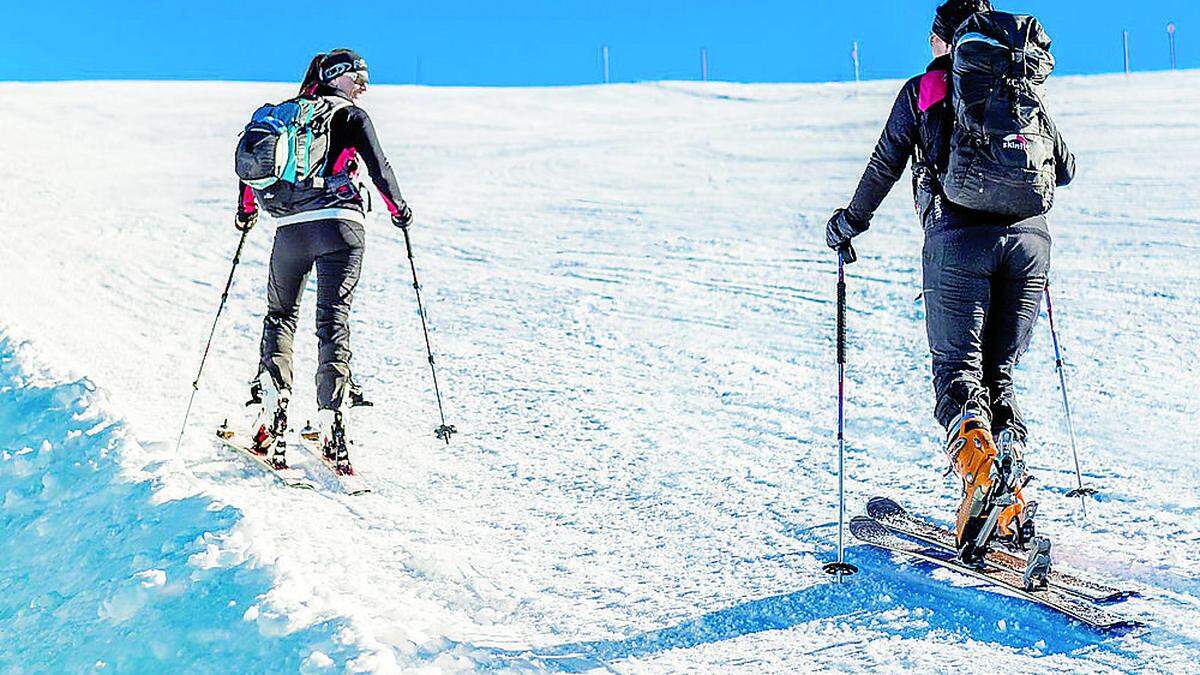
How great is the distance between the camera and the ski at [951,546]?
4188mm

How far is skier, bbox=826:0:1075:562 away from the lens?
4.12 meters

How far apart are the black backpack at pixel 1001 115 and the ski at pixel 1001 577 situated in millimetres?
1416

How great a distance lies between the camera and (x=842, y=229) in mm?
4730

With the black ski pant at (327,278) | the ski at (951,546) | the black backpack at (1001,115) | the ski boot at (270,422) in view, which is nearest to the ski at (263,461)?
the ski boot at (270,422)

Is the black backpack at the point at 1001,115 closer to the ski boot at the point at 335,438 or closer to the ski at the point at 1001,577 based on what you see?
the ski at the point at 1001,577

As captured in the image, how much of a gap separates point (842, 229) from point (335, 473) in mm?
3135

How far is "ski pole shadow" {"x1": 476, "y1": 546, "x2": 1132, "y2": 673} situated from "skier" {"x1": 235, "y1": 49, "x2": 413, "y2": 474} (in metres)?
2.53

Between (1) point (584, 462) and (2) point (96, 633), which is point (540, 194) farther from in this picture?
(2) point (96, 633)

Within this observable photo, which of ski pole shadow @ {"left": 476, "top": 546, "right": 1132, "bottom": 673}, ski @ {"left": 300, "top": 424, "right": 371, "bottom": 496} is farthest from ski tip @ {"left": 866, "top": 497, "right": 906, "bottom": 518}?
ski @ {"left": 300, "top": 424, "right": 371, "bottom": 496}

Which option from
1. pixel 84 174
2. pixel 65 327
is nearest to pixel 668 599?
pixel 65 327

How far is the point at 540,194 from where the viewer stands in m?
16.9

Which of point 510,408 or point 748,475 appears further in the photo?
point 510,408

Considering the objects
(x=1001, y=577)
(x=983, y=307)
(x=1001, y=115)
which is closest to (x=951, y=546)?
(x=1001, y=577)

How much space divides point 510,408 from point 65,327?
4.08 metres
